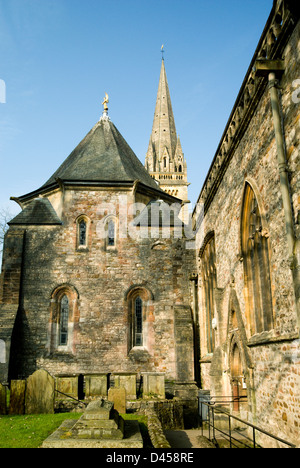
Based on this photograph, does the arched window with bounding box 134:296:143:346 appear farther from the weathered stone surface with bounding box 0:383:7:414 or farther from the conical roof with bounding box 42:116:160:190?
the weathered stone surface with bounding box 0:383:7:414

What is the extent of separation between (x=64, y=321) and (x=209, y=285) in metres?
6.03

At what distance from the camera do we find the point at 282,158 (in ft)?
23.7

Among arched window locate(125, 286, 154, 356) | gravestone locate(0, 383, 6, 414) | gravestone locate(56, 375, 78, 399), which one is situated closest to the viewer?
gravestone locate(0, 383, 6, 414)

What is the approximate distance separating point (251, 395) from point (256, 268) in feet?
9.06

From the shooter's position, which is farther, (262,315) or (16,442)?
(262,315)

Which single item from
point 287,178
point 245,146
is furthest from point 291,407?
point 245,146

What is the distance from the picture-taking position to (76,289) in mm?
16766

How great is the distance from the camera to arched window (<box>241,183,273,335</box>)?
8.53 metres

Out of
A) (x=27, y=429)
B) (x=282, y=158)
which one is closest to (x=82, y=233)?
(x=27, y=429)

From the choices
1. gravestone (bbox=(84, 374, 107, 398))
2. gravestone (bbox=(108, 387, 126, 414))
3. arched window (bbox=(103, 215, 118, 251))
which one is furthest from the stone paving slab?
arched window (bbox=(103, 215, 118, 251))

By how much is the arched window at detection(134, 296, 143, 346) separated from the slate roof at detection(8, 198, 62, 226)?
4732mm

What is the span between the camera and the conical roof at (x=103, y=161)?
1870 centimetres
